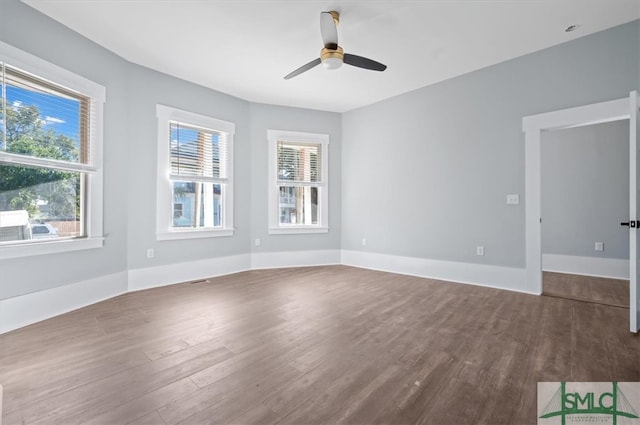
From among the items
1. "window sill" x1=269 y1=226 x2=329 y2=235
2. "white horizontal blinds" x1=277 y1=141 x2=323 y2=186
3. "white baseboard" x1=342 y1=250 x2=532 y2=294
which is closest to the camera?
"white baseboard" x1=342 y1=250 x2=532 y2=294

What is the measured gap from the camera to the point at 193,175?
4.31m

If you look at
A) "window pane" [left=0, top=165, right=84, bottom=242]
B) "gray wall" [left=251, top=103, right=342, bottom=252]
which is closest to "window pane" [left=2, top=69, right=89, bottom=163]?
"window pane" [left=0, top=165, right=84, bottom=242]

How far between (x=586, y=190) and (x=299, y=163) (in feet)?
15.9

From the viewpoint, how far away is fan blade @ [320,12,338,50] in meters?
2.45

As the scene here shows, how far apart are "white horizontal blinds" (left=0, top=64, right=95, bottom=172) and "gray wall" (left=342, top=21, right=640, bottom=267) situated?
3.98m

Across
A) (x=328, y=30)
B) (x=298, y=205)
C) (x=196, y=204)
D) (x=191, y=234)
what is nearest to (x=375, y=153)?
(x=298, y=205)

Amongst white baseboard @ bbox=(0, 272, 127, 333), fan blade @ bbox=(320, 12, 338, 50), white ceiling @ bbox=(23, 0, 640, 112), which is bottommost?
white baseboard @ bbox=(0, 272, 127, 333)

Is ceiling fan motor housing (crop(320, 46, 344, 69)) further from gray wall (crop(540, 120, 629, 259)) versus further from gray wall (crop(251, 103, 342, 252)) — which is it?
gray wall (crop(540, 120, 629, 259))

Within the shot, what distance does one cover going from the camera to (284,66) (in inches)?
150

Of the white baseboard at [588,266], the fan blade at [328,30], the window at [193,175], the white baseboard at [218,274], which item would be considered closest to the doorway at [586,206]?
the white baseboard at [588,266]

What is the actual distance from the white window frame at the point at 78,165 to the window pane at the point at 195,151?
94 centimetres

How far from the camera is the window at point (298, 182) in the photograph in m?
5.18

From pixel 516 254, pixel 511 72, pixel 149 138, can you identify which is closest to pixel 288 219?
pixel 149 138

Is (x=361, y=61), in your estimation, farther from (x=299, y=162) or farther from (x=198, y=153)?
(x=198, y=153)
